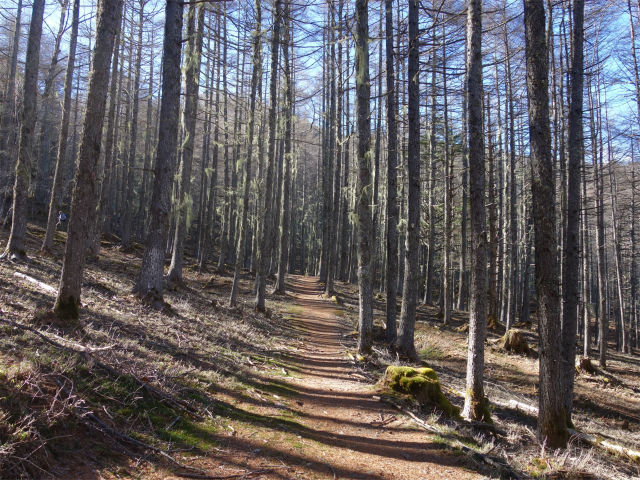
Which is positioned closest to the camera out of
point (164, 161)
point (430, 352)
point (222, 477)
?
point (222, 477)

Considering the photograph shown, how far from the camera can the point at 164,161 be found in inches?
348

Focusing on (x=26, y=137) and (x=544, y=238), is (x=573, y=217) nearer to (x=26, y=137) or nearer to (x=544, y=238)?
(x=544, y=238)

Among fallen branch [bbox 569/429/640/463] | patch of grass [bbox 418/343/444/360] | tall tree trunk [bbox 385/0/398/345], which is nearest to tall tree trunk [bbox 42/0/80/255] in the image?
tall tree trunk [bbox 385/0/398/345]

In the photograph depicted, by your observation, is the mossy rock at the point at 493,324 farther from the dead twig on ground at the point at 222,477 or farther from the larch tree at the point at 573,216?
the dead twig on ground at the point at 222,477

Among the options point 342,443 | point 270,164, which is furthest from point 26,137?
point 342,443

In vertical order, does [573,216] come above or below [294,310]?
above

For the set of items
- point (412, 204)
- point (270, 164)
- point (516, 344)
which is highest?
point (270, 164)

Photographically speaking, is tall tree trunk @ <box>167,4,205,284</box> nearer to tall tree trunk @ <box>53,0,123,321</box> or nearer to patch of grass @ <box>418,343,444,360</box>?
tall tree trunk @ <box>53,0,123,321</box>

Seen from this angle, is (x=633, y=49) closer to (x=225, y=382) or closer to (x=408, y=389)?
(x=408, y=389)

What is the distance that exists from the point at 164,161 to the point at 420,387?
7669 mm

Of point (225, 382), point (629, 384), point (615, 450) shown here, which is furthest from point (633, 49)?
point (225, 382)

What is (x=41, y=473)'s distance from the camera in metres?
2.60

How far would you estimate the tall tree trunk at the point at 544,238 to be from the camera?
5.50 m

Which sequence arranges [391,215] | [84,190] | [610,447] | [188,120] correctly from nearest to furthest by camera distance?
[84,190], [610,447], [391,215], [188,120]
